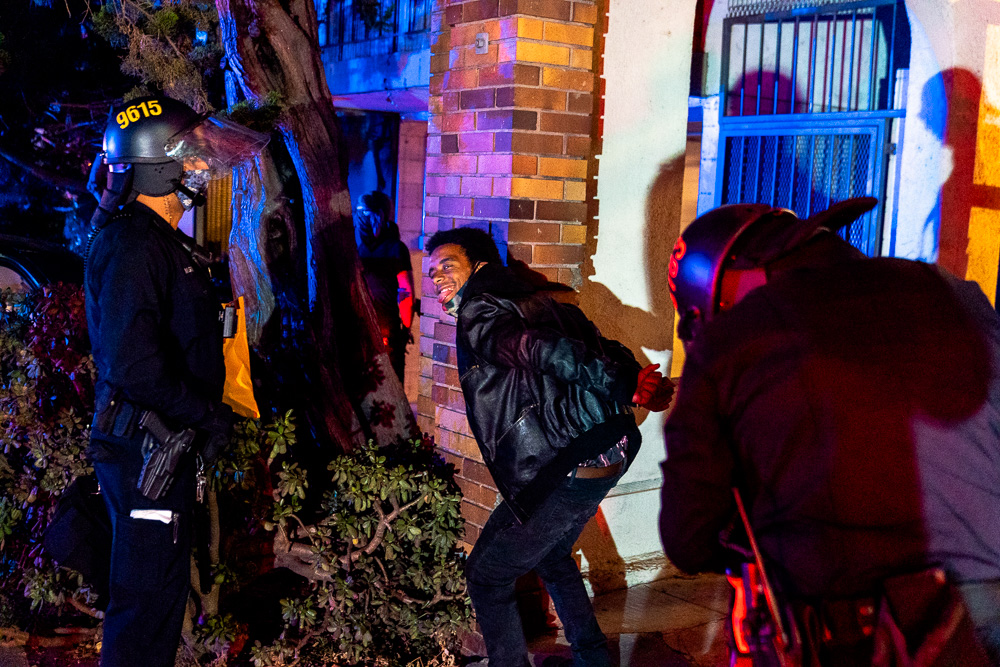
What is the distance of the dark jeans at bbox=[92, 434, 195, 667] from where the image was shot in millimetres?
3197

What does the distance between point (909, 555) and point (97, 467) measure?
2.68m

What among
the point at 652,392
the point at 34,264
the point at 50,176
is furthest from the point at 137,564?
the point at 50,176

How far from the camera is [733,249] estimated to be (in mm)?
2191

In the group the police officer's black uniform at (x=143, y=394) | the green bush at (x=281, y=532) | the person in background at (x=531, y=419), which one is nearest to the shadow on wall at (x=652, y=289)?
the person in background at (x=531, y=419)

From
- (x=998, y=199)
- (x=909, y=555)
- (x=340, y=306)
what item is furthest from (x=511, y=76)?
(x=998, y=199)

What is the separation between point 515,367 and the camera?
11.1ft

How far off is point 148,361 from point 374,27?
919cm

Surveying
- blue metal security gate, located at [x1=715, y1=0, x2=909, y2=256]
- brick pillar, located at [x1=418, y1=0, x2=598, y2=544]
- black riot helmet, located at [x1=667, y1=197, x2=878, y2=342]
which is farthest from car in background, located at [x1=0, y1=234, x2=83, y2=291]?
black riot helmet, located at [x1=667, y1=197, x2=878, y2=342]

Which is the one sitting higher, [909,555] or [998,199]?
[998,199]

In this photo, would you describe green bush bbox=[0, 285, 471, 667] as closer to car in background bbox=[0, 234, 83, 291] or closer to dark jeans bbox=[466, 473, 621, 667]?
dark jeans bbox=[466, 473, 621, 667]

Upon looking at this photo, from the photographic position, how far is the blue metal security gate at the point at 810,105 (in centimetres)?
616

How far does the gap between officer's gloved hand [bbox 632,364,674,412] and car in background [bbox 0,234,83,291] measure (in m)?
6.89

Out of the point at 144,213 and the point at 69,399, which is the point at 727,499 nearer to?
the point at 144,213

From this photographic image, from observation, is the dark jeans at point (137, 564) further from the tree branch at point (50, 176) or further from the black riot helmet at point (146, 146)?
the tree branch at point (50, 176)
